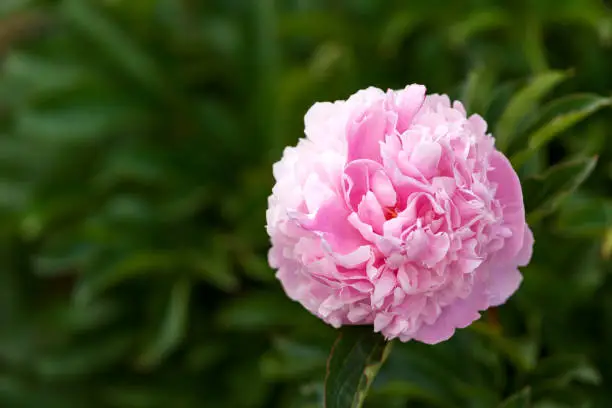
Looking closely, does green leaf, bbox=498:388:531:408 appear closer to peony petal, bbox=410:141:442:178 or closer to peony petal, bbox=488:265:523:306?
peony petal, bbox=488:265:523:306

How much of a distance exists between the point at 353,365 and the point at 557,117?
1.03 ft

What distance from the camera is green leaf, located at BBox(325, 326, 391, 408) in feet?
1.98

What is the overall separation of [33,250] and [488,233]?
1229 mm

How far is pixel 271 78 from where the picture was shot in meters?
1.29

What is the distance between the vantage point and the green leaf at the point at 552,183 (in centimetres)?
70

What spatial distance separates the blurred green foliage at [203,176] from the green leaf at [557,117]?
222 millimetres

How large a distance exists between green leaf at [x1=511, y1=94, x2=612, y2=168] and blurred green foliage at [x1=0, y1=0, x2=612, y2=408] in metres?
0.22

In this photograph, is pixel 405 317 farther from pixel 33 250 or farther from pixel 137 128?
pixel 33 250

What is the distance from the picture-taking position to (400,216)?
0.56 m

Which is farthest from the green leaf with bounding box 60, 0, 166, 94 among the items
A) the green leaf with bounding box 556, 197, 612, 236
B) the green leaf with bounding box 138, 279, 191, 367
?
the green leaf with bounding box 556, 197, 612, 236

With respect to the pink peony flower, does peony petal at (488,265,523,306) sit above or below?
below

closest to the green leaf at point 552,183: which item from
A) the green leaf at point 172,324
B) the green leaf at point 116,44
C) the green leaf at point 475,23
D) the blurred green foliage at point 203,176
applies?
the blurred green foliage at point 203,176

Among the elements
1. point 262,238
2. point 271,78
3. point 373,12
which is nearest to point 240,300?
point 262,238

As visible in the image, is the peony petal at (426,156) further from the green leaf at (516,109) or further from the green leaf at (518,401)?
the green leaf at (518,401)
